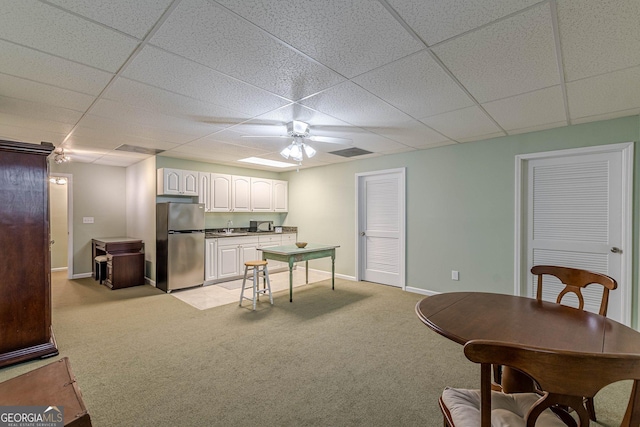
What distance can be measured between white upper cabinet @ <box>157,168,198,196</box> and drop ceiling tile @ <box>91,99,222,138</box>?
1.51 metres

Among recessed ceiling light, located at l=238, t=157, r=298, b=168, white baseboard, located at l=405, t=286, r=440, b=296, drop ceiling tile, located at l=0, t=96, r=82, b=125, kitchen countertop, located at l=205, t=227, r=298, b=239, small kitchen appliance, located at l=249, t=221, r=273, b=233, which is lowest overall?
white baseboard, located at l=405, t=286, r=440, b=296

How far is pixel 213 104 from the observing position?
Result: 8.89 ft

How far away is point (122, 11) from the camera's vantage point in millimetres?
1460

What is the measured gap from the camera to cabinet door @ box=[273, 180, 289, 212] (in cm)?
661

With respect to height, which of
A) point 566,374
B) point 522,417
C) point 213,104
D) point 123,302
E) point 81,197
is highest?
point 213,104

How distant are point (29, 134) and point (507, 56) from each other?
5.30 metres

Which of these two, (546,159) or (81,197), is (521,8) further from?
(81,197)

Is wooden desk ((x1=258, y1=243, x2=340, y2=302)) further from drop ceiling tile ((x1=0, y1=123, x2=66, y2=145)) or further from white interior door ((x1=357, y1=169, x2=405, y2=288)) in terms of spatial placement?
drop ceiling tile ((x1=0, y1=123, x2=66, y2=145))

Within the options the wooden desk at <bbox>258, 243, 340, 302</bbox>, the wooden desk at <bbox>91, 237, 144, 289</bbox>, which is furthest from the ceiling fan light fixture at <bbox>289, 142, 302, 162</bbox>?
the wooden desk at <bbox>91, 237, 144, 289</bbox>

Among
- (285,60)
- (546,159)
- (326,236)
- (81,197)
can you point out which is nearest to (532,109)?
(546,159)

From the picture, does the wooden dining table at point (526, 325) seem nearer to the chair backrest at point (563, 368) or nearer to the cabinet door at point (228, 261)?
the chair backrest at point (563, 368)

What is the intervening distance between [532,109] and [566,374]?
280 centimetres

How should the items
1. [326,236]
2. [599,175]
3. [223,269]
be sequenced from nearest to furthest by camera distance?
[599,175]
[223,269]
[326,236]

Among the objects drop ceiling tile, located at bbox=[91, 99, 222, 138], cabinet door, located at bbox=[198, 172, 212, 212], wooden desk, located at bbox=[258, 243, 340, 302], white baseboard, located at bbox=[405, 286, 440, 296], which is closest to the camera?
drop ceiling tile, located at bbox=[91, 99, 222, 138]
